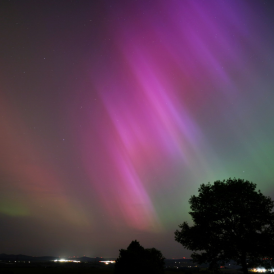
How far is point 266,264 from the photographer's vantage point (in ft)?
91.2

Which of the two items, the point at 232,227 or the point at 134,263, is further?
the point at 232,227

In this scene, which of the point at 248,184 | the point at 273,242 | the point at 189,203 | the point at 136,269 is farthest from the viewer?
the point at 189,203

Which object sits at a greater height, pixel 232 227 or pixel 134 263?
pixel 232 227

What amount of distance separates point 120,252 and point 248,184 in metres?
19.9

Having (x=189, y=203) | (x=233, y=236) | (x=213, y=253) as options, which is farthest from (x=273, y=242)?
(x=189, y=203)

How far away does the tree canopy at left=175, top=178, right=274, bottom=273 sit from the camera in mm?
27531

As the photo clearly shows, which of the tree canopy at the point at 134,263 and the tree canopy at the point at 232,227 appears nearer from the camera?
the tree canopy at the point at 134,263

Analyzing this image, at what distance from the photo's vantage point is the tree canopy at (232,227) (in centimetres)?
2753

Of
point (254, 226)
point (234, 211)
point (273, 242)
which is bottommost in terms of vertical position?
point (273, 242)

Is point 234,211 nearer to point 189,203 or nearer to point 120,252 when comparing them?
point 189,203

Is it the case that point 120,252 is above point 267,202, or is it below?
below

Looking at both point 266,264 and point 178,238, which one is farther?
point 178,238

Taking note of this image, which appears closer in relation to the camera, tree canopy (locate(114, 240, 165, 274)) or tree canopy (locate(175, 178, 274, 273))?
tree canopy (locate(114, 240, 165, 274))

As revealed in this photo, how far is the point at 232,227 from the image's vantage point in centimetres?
2883
